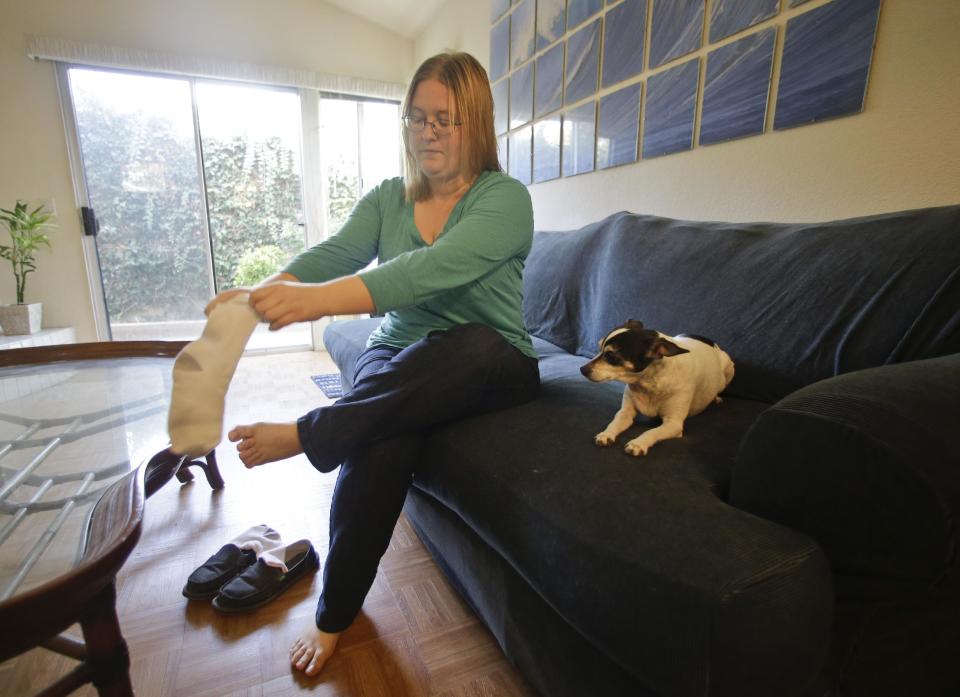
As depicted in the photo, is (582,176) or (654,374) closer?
(654,374)

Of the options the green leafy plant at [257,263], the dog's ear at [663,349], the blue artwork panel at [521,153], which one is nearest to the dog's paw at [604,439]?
the dog's ear at [663,349]

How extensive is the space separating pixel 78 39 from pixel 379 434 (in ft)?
12.3

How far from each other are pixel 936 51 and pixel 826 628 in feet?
4.18

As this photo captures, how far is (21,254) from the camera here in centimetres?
285

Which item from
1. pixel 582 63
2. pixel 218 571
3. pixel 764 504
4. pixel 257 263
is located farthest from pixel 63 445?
pixel 257 263

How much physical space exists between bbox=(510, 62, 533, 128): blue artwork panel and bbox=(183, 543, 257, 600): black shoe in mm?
2425

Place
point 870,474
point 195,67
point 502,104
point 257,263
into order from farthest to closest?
point 257,263 < point 195,67 < point 502,104 < point 870,474

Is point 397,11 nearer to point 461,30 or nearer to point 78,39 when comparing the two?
point 461,30

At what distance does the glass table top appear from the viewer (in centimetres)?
69

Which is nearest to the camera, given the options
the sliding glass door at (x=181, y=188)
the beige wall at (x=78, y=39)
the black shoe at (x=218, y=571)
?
the black shoe at (x=218, y=571)

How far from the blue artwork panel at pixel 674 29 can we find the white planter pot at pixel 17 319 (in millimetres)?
3574

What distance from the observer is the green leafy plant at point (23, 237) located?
275cm

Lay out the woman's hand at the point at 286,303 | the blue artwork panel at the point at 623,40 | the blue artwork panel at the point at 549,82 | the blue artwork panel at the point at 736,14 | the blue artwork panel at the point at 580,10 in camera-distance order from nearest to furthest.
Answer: the woman's hand at the point at 286,303, the blue artwork panel at the point at 736,14, the blue artwork panel at the point at 623,40, the blue artwork panel at the point at 580,10, the blue artwork panel at the point at 549,82

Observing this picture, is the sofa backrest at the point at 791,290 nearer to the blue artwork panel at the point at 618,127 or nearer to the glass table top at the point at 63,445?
the blue artwork panel at the point at 618,127
